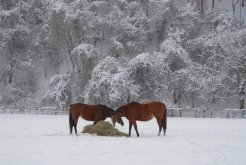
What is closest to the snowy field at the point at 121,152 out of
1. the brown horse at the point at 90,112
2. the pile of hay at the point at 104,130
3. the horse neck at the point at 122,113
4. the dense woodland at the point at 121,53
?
the pile of hay at the point at 104,130

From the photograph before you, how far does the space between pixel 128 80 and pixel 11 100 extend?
1506 centimetres

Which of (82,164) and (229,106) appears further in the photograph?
(229,106)

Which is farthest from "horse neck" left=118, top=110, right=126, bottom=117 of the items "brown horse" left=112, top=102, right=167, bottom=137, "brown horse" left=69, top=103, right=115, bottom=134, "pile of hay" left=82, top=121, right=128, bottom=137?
"pile of hay" left=82, top=121, right=128, bottom=137

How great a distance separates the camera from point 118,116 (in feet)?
57.3

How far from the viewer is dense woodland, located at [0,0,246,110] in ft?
132

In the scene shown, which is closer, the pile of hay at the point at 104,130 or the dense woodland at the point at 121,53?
the pile of hay at the point at 104,130

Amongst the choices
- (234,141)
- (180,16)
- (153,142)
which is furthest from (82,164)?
(180,16)

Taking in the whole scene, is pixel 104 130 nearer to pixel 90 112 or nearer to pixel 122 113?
pixel 122 113

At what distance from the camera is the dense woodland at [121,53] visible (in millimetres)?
40250

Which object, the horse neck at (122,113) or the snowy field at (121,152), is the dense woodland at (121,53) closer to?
the horse neck at (122,113)

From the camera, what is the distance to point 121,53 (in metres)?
44.6

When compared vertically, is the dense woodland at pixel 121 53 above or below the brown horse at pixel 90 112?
above

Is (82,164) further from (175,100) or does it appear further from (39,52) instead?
(39,52)

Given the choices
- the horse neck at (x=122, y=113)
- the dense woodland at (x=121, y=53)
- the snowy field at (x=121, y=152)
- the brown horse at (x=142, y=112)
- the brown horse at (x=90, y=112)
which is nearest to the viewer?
the snowy field at (x=121, y=152)
